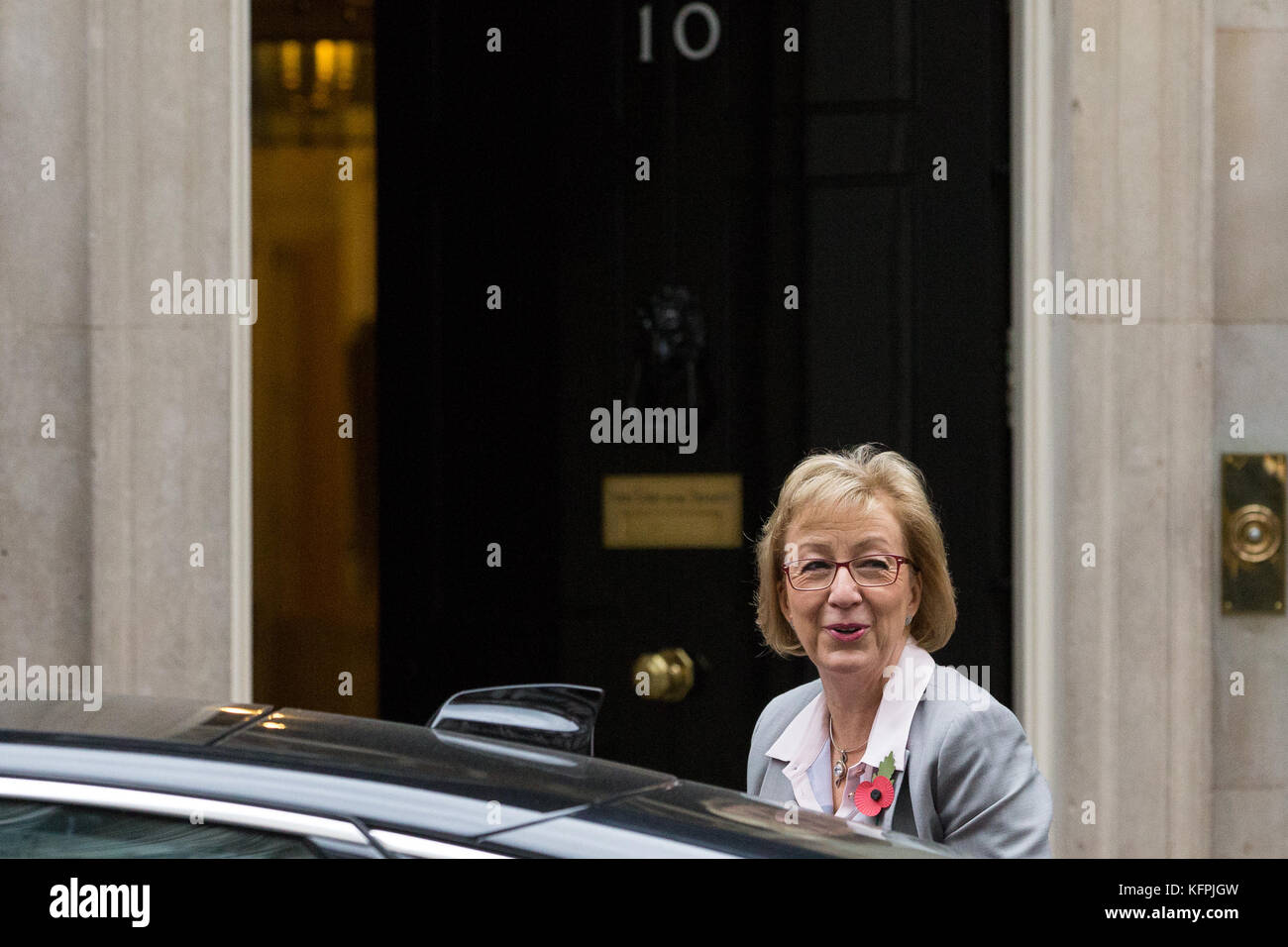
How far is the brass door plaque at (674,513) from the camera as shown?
16.4 ft

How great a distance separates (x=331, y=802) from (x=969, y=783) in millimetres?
1225

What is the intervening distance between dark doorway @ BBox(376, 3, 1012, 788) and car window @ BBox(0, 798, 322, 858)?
3426 millimetres

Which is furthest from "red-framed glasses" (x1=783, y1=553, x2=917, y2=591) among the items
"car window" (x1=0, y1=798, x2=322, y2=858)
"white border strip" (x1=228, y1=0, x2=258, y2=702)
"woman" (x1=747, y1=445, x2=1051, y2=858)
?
"white border strip" (x1=228, y1=0, x2=258, y2=702)

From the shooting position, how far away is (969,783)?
2381mm

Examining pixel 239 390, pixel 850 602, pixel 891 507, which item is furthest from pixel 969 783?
pixel 239 390

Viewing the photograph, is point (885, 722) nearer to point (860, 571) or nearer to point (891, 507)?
point (860, 571)

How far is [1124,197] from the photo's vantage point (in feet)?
15.3

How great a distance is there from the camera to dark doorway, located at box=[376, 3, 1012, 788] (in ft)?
16.3

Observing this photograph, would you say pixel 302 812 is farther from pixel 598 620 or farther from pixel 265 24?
pixel 265 24

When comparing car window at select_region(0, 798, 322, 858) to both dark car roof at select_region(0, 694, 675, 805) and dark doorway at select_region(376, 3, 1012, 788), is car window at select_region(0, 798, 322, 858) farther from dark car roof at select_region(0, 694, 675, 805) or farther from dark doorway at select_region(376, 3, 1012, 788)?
dark doorway at select_region(376, 3, 1012, 788)

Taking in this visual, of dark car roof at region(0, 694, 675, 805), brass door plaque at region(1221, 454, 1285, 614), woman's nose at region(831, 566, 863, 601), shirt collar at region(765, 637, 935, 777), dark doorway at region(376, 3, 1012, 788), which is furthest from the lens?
dark doorway at region(376, 3, 1012, 788)

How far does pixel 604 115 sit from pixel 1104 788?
113 inches

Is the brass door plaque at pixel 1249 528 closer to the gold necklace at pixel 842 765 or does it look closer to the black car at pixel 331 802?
the gold necklace at pixel 842 765

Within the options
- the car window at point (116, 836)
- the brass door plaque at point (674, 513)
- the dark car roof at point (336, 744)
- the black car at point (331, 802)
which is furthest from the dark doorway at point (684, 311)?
the car window at point (116, 836)
